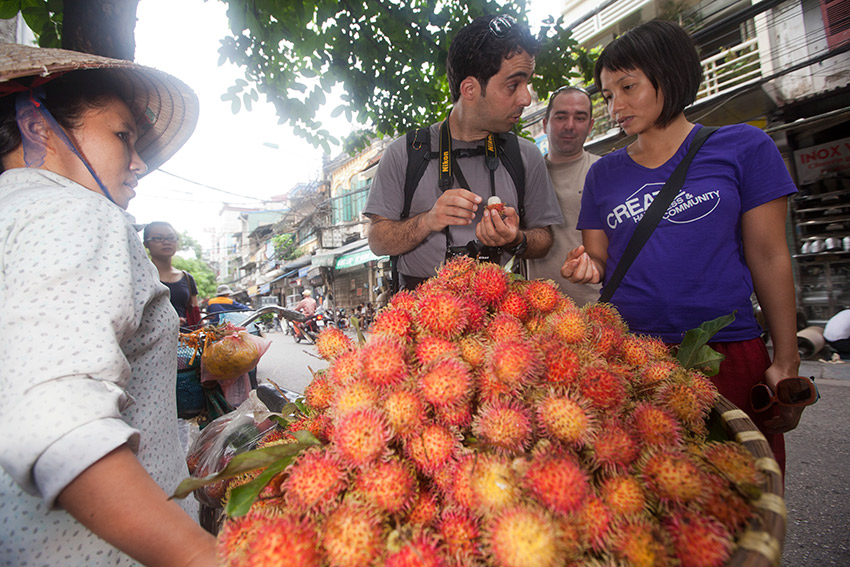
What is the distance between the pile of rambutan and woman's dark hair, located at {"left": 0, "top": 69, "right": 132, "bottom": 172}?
2.89ft

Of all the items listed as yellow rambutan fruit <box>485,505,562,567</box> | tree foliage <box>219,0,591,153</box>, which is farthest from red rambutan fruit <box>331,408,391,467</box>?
tree foliage <box>219,0,591,153</box>

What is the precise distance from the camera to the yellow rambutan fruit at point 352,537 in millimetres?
542

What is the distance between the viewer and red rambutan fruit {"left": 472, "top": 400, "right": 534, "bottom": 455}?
67 centimetres

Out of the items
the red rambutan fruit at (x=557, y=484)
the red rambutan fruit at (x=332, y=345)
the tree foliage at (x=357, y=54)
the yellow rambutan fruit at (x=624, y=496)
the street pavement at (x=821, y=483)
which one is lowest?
the street pavement at (x=821, y=483)

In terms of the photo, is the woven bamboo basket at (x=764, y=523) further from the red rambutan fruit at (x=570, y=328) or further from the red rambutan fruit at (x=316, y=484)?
the red rambutan fruit at (x=316, y=484)

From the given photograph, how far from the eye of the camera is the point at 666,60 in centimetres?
141

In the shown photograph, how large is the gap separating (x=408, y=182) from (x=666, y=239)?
1168mm

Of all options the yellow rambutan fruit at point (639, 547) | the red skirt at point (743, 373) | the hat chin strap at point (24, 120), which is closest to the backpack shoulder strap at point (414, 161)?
the hat chin strap at point (24, 120)

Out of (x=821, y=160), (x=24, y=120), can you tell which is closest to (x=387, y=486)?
(x=24, y=120)

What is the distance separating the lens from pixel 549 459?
61 centimetres

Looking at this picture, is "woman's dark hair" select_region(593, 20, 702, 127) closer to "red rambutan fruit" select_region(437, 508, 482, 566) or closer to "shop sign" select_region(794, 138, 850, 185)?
"red rambutan fruit" select_region(437, 508, 482, 566)

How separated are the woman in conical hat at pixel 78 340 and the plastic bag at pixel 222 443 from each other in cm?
18

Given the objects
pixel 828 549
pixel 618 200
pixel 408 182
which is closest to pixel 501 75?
pixel 408 182

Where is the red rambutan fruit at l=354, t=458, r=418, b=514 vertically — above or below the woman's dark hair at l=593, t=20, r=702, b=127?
below
